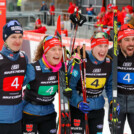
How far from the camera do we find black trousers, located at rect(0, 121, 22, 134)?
3146mm

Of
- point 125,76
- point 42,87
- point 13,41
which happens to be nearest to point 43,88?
point 42,87

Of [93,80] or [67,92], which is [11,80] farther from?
[93,80]

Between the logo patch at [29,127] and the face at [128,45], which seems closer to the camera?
the logo patch at [29,127]

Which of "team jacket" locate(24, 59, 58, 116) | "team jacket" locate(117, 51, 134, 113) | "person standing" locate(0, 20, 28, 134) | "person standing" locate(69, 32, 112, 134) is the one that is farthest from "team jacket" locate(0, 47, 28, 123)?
"team jacket" locate(117, 51, 134, 113)

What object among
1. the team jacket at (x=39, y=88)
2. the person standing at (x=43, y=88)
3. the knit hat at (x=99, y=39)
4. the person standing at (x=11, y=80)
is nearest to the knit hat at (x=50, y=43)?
the person standing at (x=43, y=88)

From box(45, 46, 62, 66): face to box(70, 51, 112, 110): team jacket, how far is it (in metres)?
0.28

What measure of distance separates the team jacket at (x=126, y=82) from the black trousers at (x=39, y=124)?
0.90 meters

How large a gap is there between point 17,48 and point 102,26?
5952 millimetres

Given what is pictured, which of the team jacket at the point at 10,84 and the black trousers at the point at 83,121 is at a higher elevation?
the team jacket at the point at 10,84

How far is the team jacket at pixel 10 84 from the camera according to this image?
311 cm

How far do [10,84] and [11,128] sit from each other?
0.49 metres

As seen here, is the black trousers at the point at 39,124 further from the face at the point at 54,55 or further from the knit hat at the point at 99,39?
the knit hat at the point at 99,39

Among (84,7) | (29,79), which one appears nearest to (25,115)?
(29,79)

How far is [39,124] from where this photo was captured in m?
3.39
